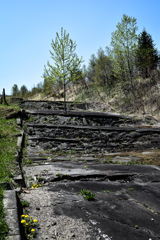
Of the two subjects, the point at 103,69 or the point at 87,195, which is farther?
the point at 103,69

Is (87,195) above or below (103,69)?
below

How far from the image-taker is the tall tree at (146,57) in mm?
31219

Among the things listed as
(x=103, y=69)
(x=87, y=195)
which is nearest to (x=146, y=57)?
(x=103, y=69)

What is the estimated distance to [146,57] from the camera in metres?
33.0

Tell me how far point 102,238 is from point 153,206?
1955mm

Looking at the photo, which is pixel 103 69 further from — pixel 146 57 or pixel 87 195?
pixel 87 195

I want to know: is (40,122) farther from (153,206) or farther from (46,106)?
(153,206)

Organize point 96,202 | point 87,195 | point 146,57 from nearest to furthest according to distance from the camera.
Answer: point 96,202, point 87,195, point 146,57

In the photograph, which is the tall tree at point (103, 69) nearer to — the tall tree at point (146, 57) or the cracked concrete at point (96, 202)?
the tall tree at point (146, 57)

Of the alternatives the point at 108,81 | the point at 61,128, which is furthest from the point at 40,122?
the point at 108,81

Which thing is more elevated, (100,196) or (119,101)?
(119,101)

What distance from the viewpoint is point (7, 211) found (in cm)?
318

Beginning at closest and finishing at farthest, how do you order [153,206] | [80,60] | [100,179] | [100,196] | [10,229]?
[10,229] → [153,206] → [100,196] → [100,179] → [80,60]

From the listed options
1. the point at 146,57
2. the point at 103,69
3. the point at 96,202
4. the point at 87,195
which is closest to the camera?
the point at 96,202
